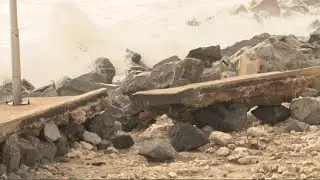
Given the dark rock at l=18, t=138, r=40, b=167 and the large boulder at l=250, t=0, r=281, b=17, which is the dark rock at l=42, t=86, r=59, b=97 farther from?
the large boulder at l=250, t=0, r=281, b=17

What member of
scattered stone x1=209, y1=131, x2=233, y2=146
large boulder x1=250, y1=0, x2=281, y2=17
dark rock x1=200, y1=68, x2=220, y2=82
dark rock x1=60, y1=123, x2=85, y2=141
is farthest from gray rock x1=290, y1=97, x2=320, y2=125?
large boulder x1=250, y1=0, x2=281, y2=17

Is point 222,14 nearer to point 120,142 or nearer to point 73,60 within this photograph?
point 73,60

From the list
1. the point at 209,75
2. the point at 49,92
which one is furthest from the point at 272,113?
the point at 49,92

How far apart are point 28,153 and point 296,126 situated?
6.84 ft

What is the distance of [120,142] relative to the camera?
438 cm

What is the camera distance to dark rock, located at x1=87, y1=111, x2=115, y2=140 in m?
4.46

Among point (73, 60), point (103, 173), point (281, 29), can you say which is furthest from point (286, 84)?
point (281, 29)

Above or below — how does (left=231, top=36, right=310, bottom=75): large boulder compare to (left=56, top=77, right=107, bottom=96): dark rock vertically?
above

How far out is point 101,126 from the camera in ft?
14.7

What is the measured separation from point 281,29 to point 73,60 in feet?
24.1

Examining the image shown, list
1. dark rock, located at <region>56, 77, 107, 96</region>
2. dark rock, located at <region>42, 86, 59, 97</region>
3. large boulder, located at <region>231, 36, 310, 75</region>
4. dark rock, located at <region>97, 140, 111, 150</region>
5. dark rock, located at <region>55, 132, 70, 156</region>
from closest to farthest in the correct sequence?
dark rock, located at <region>55, 132, 70, 156</region> < dark rock, located at <region>97, 140, 111, 150</region> < dark rock, located at <region>42, 86, 59, 97</region> < large boulder, located at <region>231, 36, 310, 75</region> < dark rock, located at <region>56, 77, 107, 96</region>

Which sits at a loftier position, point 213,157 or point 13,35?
point 13,35

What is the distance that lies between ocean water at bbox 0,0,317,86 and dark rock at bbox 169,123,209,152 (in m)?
6.82

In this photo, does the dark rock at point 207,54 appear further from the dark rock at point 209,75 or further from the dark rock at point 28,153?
the dark rock at point 28,153
